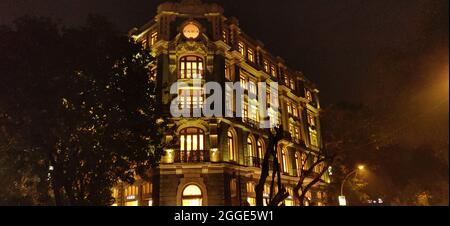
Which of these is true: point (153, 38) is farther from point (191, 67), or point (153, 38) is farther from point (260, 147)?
point (260, 147)

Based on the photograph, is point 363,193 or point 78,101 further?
point 363,193

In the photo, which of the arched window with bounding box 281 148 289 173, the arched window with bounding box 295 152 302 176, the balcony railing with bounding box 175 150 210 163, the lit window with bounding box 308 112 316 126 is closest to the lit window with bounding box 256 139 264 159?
the arched window with bounding box 281 148 289 173

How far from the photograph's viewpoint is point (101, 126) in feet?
57.5

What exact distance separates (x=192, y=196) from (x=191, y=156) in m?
2.77

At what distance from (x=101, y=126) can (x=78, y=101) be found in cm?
179

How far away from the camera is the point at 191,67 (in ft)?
92.2

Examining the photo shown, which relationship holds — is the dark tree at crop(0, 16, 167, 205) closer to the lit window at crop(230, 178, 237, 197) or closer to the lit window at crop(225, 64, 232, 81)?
the lit window at crop(230, 178, 237, 197)

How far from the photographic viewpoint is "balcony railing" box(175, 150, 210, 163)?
25.2 metres

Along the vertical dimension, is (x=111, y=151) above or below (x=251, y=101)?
below

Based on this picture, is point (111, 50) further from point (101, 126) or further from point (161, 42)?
point (161, 42)

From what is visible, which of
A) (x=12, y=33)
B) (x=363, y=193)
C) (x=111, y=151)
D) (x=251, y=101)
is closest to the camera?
(x=12, y=33)

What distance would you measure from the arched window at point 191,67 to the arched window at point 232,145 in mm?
5081

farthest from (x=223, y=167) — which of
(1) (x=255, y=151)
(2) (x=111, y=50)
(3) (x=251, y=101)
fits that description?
(2) (x=111, y=50)
